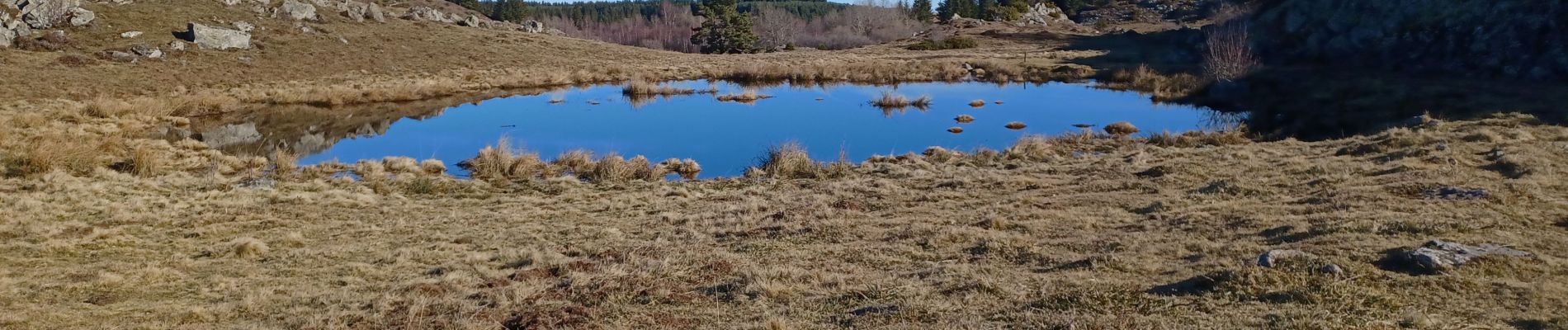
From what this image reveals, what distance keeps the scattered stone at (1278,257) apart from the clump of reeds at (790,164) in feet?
40.2

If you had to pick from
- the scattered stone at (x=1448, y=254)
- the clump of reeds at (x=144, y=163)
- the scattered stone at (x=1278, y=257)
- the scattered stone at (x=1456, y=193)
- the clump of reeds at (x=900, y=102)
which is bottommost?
the clump of reeds at (x=900, y=102)

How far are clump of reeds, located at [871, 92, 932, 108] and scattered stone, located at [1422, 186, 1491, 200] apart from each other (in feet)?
81.0

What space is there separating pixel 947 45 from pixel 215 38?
54.2m

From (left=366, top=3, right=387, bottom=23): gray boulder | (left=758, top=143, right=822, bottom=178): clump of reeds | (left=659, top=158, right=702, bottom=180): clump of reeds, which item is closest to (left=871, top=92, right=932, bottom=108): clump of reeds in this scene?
(left=758, top=143, right=822, bottom=178): clump of reeds

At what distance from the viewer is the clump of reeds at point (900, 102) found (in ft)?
→ 120

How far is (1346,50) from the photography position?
129ft

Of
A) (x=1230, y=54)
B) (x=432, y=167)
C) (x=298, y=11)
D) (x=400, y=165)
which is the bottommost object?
(x=432, y=167)

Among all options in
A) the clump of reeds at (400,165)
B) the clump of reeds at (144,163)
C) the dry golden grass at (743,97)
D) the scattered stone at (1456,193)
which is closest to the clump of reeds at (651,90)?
the dry golden grass at (743,97)

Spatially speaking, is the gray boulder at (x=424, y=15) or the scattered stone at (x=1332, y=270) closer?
the scattered stone at (x=1332, y=270)

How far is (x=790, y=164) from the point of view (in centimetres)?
2062

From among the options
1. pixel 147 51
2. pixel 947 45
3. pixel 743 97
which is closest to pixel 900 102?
pixel 743 97

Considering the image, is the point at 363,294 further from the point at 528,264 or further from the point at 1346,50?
the point at 1346,50

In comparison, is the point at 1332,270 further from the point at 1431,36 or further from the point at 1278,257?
the point at 1431,36

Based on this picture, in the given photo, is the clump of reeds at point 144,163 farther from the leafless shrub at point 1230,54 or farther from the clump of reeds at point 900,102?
the leafless shrub at point 1230,54
